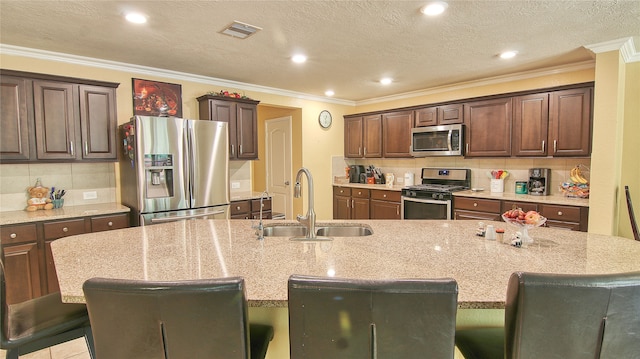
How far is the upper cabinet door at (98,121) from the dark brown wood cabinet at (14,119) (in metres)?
0.40

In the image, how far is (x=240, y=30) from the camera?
2.71 m

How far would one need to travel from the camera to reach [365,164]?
613 cm

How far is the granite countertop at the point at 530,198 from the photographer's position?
3.42 meters

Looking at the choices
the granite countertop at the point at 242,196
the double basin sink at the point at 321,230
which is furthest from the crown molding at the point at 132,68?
the double basin sink at the point at 321,230

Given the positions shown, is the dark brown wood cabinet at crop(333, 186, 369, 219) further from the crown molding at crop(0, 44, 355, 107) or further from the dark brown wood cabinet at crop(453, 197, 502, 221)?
the crown molding at crop(0, 44, 355, 107)

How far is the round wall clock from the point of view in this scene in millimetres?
5672

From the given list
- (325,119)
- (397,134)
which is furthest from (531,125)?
(325,119)

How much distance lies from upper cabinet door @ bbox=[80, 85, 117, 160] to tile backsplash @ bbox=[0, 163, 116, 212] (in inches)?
13.4

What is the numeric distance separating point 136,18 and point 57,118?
1375 mm

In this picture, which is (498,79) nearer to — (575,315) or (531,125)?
(531,125)

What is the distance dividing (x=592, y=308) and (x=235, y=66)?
12.1 feet

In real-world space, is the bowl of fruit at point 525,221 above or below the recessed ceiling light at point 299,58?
below

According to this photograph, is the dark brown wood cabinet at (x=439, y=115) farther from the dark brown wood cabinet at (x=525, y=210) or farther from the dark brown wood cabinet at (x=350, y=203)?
the dark brown wood cabinet at (x=350, y=203)

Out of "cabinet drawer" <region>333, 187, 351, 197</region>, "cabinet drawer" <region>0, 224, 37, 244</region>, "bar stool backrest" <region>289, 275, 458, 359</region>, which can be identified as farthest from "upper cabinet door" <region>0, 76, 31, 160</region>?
"cabinet drawer" <region>333, 187, 351, 197</region>
